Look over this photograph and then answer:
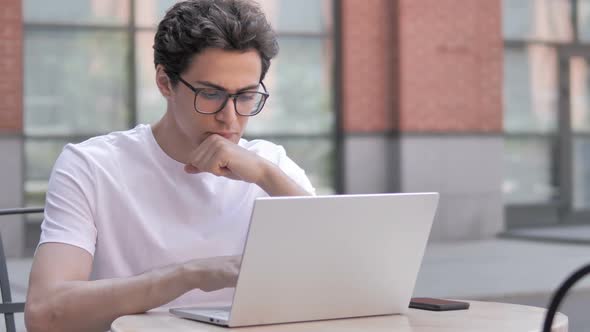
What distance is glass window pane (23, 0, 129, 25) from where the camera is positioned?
10.5 meters

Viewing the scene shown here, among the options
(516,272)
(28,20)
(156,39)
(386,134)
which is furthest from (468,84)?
(156,39)

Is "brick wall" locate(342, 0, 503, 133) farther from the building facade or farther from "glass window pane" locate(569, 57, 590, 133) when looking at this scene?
"glass window pane" locate(569, 57, 590, 133)

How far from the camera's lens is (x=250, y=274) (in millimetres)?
2258

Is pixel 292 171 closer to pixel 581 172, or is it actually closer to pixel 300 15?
pixel 300 15

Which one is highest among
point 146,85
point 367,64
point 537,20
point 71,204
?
point 537,20

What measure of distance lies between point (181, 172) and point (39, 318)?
0.66 meters

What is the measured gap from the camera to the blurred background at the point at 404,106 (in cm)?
1032

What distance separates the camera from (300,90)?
39.4 feet

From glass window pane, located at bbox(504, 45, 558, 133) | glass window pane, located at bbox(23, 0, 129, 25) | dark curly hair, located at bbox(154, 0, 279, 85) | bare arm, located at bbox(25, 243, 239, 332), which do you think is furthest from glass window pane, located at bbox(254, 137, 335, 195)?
bare arm, located at bbox(25, 243, 239, 332)

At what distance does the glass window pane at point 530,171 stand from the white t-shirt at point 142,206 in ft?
35.3

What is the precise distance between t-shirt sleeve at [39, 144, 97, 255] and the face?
32 centimetres

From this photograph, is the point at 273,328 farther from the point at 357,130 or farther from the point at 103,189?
the point at 357,130

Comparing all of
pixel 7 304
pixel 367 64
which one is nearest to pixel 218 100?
pixel 7 304

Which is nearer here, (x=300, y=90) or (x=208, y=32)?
(x=208, y=32)
